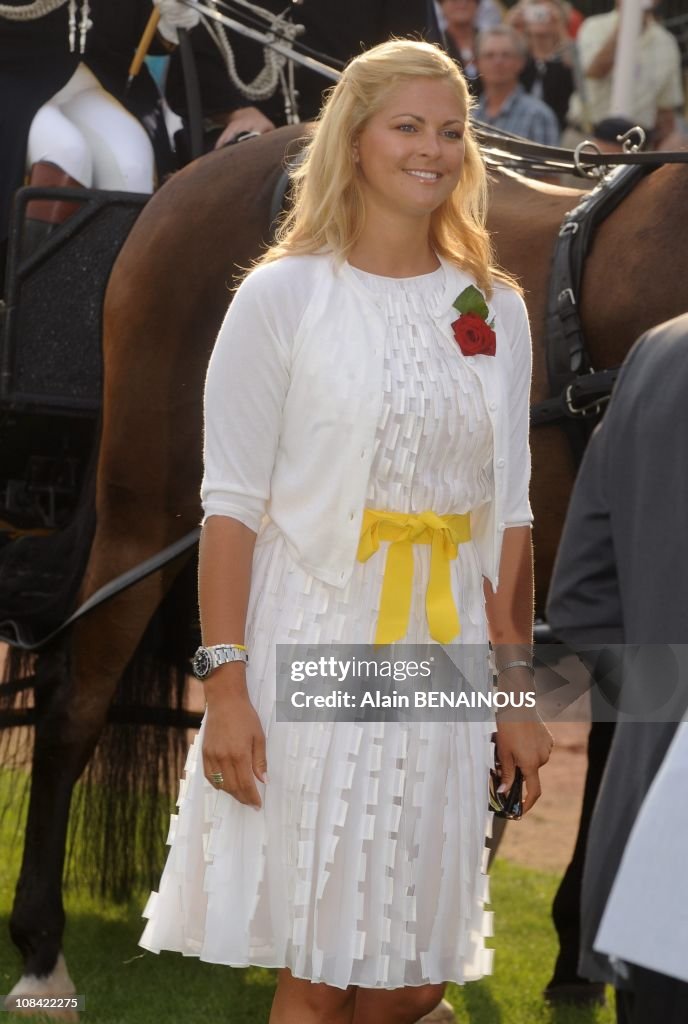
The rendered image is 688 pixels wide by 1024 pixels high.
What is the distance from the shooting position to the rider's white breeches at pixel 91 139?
4.30 metres

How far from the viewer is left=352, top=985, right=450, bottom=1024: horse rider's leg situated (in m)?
2.53

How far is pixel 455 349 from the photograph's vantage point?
2564 millimetres

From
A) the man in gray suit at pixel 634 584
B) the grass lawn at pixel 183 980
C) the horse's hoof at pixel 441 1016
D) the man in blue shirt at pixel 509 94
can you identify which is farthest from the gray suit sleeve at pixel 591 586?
the man in blue shirt at pixel 509 94

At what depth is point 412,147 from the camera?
252 cm

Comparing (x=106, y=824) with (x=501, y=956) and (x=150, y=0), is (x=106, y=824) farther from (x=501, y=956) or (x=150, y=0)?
(x=150, y=0)

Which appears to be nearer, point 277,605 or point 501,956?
point 277,605

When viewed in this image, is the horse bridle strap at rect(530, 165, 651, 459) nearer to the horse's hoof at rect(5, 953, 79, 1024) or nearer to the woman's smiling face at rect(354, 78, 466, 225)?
the woman's smiling face at rect(354, 78, 466, 225)

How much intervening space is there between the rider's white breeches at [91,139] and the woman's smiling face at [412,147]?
1.93 m

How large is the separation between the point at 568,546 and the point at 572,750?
5.20 metres

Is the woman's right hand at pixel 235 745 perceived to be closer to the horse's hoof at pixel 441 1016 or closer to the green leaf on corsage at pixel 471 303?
the green leaf on corsage at pixel 471 303

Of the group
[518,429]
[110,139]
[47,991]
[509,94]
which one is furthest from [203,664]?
[509,94]

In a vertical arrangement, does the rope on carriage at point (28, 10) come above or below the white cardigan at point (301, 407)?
above

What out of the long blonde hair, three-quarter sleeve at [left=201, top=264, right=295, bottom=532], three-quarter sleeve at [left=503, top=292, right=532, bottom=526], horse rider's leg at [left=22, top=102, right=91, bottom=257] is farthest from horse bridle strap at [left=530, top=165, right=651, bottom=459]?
horse rider's leg at [left=22, top=102, right=91, bottom=257]

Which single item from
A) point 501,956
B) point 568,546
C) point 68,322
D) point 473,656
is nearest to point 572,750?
point 501,956
